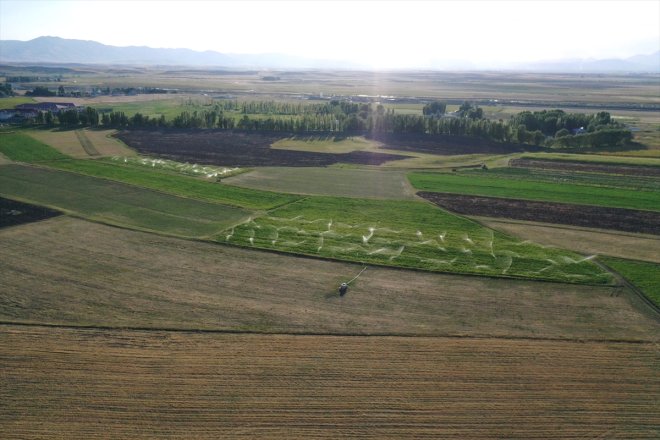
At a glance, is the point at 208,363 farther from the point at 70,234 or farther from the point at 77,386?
the point at 70,234

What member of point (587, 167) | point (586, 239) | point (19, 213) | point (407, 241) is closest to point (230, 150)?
point (19, 213)

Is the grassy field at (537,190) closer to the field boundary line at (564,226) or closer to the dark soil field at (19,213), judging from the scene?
the field boundary line at (564,226)

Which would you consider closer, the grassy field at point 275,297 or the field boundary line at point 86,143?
the grassy field at point 275,297

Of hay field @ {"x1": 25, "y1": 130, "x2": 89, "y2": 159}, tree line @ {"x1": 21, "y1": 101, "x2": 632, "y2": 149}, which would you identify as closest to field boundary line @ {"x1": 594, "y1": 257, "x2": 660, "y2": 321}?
tree line @ {"x1": 21, "y1": 101, "x2": 632, "y2": 149}

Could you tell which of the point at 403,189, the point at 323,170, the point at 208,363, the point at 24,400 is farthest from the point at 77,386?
the point at 323,170

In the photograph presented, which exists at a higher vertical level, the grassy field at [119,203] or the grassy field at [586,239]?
the grassy field at [119,203]

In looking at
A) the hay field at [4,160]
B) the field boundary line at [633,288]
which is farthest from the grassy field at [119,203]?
the field boundary line at [633,288]

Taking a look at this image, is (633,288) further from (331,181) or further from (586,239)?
(331,181)
